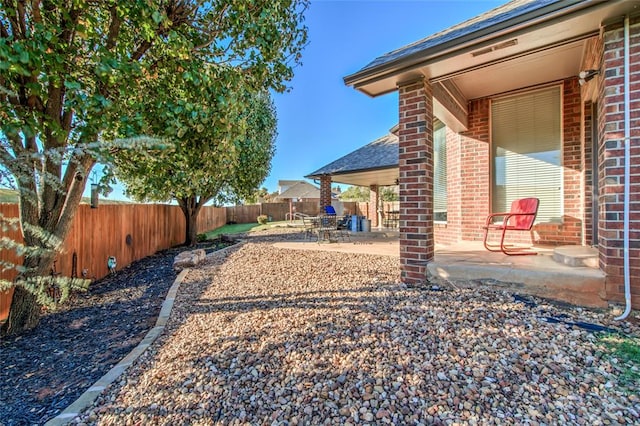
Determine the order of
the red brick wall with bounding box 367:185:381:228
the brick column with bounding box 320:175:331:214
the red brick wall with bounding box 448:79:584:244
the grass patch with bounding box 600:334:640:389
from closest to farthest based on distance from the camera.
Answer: the grass patch with bounding box 600:334:640:389, the red brick wall with bounding box 448:79:584:244, the brick column with bounding box 320:175:331:214, the red brick wall with bounding box 367:185:381:228

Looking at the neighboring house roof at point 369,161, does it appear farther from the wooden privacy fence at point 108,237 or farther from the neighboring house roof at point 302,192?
the neighboring house roof at point 302,192

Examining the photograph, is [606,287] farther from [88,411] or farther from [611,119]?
[88,411]

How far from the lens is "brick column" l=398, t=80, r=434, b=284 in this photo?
12.4 feet

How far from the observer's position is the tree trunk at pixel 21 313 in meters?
3.77

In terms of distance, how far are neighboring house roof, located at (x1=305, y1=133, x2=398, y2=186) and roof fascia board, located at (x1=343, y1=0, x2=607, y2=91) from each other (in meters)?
5.97

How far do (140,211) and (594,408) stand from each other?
9.62 meters

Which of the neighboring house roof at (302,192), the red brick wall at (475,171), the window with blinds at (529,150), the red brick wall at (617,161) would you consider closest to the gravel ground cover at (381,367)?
the red brick wall at (617,161)

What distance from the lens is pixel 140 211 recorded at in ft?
28.0

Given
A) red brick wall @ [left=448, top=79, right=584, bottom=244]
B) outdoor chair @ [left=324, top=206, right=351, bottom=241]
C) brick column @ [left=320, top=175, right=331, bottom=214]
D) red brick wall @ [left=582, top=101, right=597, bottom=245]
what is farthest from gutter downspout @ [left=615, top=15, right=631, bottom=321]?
brick column @ [left=320, top=175, right=331, bottom=214]

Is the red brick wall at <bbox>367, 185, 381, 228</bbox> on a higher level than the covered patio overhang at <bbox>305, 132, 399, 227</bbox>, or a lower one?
lower

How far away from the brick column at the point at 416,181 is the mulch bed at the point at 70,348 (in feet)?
11.2

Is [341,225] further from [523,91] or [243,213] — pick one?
[243,213]

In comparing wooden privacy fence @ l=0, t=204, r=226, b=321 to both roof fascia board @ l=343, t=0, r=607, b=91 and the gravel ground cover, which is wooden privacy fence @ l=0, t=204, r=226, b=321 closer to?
the gravel ground cover

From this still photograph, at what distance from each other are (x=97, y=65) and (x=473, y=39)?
3.71 metres
